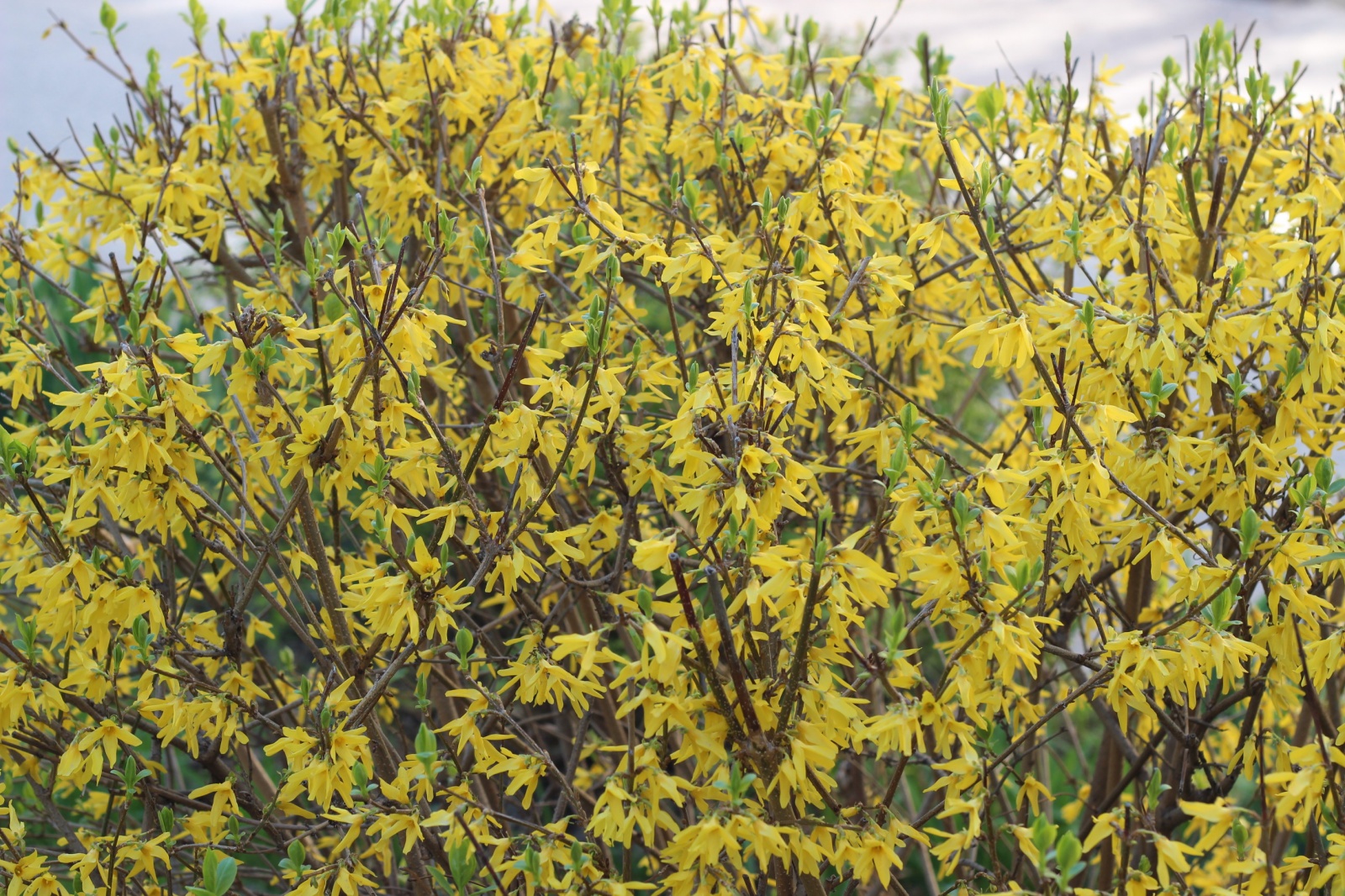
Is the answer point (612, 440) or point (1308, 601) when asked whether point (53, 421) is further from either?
point (1308, 601)

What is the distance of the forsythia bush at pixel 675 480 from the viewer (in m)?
1.61

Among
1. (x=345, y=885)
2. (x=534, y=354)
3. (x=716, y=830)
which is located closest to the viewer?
(x=716, y=830)

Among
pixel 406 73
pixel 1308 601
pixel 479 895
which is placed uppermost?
pixel 406 73

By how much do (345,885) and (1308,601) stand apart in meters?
1.51

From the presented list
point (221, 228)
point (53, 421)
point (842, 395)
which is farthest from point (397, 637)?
point (221, 228)

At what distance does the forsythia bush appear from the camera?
1609mm

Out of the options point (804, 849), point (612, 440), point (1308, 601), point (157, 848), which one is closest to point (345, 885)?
point (157, 848)

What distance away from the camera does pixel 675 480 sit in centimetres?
189

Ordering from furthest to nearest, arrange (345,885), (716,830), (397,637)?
(397,637) < (345,885) < (716,830)

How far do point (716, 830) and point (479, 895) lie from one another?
0.53 m

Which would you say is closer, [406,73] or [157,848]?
[157,848]

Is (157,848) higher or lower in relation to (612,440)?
lower

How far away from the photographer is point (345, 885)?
164cm

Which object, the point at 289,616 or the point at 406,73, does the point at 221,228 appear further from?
the point at 289,616
